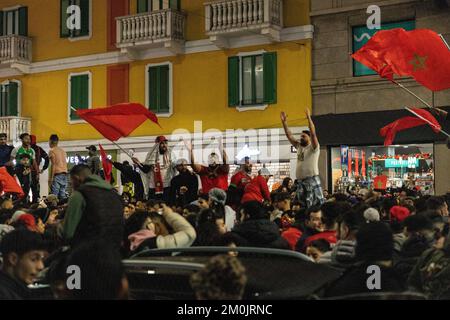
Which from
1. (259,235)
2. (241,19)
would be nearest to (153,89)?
(241,19)

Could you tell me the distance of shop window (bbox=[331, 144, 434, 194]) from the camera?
65.2 ft

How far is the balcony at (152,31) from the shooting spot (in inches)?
899

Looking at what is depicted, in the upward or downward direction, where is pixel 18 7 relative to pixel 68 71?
upward

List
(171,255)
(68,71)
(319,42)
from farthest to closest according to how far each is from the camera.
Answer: (68,71), (319,42), (171,255)

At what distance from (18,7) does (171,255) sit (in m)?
23.2

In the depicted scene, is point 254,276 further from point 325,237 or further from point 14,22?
point 14,22

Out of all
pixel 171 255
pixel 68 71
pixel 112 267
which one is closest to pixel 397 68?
pixel 171 255

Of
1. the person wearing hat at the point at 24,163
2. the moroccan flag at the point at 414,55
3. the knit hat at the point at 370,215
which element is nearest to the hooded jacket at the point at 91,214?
the knit hat at the point at 370,215

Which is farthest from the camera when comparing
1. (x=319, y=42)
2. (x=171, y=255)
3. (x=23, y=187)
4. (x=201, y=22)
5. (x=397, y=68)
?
(x=201, y=22)

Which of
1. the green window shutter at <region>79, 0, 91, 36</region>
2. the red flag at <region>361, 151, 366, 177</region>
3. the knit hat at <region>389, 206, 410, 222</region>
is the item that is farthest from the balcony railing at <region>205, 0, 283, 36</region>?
the knit hat at <region>389, 206, 410, 222</region>

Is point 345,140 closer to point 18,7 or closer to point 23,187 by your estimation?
point 23,187

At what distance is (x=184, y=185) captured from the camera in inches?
560

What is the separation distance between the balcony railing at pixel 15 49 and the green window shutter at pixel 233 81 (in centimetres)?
793
